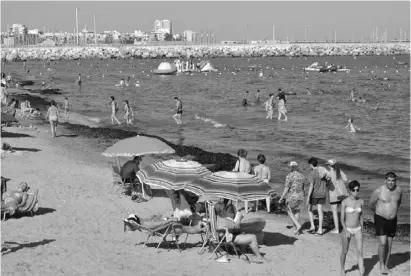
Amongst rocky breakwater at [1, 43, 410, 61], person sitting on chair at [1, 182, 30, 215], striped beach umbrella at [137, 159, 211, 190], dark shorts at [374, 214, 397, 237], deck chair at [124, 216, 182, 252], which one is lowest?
deck chair at [124, 216, 182, 252]

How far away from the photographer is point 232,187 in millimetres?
10156

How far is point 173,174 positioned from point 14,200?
2.95 m

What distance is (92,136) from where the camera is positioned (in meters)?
24.4

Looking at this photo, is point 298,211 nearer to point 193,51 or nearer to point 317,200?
point 317,200

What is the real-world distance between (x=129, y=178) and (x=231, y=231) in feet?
16.1

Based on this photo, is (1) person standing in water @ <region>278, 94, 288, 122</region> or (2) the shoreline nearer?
(2) the shoreline

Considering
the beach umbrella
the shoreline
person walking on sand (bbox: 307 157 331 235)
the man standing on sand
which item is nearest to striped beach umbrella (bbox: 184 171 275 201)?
person walking on sand (bbox: 307 157 331 235)

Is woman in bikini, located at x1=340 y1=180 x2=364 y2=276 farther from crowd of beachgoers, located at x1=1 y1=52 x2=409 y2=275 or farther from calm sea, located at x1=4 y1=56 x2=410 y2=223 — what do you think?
calm sea, located at x1=4 y1=56 x2=410 y2=223

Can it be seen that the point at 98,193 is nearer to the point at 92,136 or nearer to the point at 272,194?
the point at 272,194

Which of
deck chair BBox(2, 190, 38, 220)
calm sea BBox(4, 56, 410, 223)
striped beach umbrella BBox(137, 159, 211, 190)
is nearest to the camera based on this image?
striped beach umbrella BBox(137, 159, 211, 190)

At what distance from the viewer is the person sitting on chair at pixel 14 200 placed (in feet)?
38.1

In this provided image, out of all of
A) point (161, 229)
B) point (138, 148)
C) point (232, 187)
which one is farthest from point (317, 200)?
point (138, 148)

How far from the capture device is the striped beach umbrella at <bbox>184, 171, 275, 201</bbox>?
398 inches

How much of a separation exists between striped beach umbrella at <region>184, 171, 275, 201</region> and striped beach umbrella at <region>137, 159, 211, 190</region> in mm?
1035
